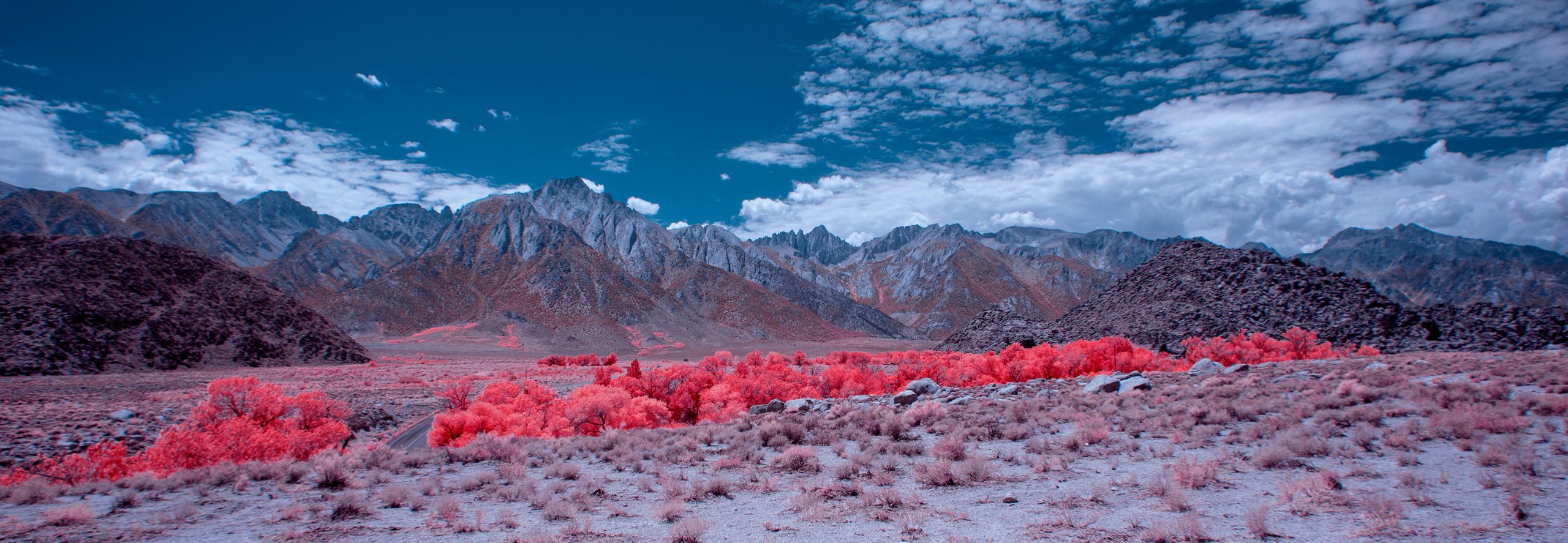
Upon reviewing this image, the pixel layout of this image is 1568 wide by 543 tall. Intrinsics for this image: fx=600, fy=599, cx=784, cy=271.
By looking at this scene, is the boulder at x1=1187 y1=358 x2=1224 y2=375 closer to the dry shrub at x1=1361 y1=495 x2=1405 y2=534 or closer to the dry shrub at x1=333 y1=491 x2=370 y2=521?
the dry shrub at x1=1361 y1=495 x2=1405 y2=534

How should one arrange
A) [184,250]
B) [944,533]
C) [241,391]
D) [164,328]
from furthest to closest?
[184,250] < [164,328] < [241,391] < [944,533]

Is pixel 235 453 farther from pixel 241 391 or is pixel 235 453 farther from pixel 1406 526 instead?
pixel 1406 526

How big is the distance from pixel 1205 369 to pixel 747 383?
16294mm

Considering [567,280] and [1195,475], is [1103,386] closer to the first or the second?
[1195,475]

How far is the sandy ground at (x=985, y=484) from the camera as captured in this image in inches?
255

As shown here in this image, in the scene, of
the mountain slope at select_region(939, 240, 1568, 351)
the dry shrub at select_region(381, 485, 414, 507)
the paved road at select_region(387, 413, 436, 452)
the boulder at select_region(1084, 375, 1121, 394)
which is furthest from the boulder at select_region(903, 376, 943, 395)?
the mountain slope at select_region(939, 240, 1568, 351)

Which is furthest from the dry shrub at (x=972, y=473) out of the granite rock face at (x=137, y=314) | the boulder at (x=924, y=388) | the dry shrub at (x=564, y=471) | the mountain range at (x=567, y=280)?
the mountain range at (x=567, y=280)

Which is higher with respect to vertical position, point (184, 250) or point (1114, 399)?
point (184, 250)

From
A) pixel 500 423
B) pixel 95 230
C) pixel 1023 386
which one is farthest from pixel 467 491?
pixel 95 230

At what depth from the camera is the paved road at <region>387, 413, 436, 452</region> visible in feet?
62.2

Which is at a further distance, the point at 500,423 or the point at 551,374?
the point at 551,374

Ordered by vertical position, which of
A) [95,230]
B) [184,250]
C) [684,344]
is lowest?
[684,344]

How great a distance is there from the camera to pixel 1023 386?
1844 centimetres

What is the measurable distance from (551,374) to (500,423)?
27.5 m
